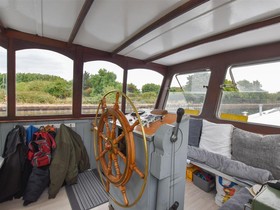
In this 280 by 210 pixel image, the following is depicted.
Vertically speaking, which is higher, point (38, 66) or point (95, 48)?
point (95, 48)

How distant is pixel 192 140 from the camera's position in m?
2.46

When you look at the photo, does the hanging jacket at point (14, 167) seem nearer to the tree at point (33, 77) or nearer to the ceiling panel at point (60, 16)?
the tree at point (33, 77)

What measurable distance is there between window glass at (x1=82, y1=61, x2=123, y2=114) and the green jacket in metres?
0.55

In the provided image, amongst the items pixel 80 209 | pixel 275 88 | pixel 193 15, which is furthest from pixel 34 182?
pixel 275 88

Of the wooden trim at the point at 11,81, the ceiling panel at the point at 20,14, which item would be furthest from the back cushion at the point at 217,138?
the wooden trim at the point at 11,81

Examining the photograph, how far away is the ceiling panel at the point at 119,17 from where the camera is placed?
1.34 m

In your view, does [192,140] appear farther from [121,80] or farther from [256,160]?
[121,80]

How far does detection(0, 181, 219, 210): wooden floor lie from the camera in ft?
5.73

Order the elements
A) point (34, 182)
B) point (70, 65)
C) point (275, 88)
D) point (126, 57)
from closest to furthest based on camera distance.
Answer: point (34, 182), point (275, 88), point (70, 65), point (126, 57)

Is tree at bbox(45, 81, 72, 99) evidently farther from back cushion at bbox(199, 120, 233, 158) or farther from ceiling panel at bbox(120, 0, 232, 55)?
back cushion at bbox(199, 120, 233, 158)

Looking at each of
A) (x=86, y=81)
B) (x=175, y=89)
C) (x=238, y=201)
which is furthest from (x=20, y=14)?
(x=175, y=89)

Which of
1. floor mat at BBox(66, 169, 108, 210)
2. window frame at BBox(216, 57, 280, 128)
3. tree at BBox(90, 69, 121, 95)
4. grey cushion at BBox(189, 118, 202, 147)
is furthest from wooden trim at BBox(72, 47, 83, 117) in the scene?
window frame at BBox(216, 57, 280, 128)

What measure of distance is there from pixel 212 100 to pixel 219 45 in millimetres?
881

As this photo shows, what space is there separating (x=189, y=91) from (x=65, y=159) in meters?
2.50
